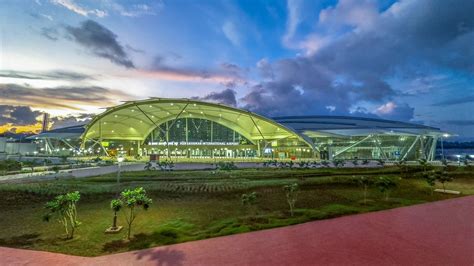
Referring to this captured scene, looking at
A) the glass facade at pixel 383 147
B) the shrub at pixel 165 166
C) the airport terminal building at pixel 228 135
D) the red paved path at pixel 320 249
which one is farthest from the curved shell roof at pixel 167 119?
the red paved path at pixel 320 249

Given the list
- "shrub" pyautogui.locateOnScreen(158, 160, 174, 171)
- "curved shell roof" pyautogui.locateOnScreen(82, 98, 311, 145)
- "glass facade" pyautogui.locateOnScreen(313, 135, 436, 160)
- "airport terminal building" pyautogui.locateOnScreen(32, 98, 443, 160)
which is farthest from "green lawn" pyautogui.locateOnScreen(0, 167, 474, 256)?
"curved shell roof" pyautogui.locateOnScreen(82, 98, 311, 145)

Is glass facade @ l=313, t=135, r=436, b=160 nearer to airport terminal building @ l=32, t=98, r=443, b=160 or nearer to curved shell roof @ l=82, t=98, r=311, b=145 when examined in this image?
airport terminal building @ l=32, t=98, r=443, b=160

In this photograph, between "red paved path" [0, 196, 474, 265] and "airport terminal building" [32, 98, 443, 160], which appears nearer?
"red paved path" [0, 196, 474, 265]

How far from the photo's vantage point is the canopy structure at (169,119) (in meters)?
56.8

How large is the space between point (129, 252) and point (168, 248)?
1450mm

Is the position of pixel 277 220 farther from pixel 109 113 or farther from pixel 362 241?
pixel 109 113

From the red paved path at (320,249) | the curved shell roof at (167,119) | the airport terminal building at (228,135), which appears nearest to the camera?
the red paved path at (320,249)

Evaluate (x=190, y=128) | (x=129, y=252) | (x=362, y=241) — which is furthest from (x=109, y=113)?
(x=362, y=241)

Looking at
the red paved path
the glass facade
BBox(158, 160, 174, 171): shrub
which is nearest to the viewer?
the red paved path

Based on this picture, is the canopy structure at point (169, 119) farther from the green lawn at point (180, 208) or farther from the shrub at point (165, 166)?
the green lawn at point (180, 208)

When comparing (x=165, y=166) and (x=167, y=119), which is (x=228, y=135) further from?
(x=165, y=166)

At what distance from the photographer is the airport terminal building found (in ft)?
180

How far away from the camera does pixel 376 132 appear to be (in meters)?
52.6

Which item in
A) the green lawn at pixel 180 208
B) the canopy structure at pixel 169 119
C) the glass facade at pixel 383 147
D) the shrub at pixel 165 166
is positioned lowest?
the green lawn at pixel 180 208
